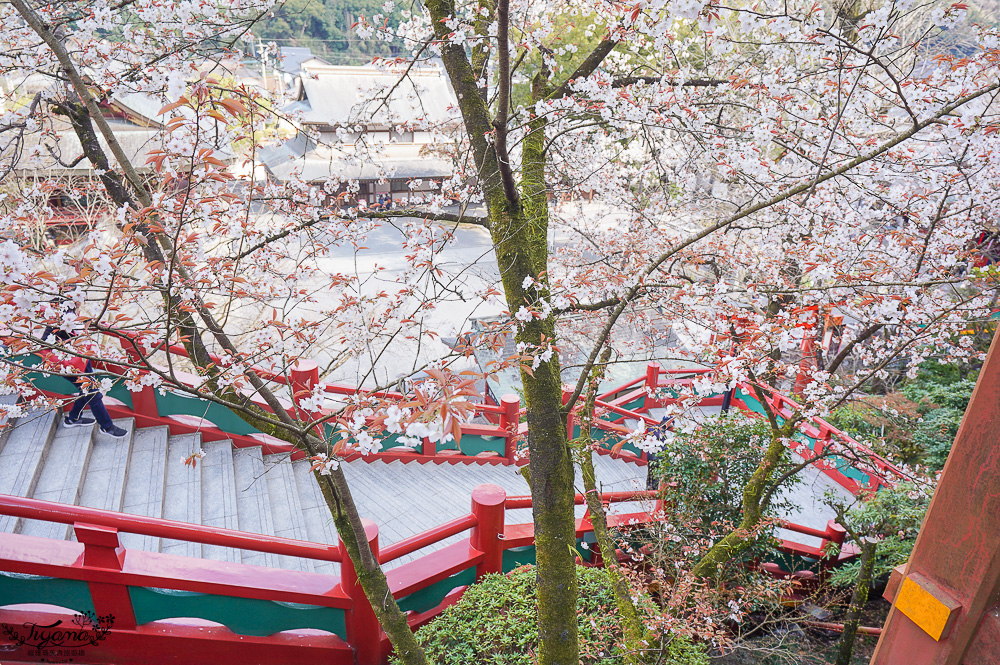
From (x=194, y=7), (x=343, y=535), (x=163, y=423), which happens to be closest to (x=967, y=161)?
(x=343, y=535)

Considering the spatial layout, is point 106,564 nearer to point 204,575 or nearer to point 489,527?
point 204,575

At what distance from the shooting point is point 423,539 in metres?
3.60

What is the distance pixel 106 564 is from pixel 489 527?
2306 millimetres

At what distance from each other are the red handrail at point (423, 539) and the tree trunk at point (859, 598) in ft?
10.1

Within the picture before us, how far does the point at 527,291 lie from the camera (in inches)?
120

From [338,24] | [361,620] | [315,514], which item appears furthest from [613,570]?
[338,24]

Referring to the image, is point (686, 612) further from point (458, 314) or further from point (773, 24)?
point (458, 314)

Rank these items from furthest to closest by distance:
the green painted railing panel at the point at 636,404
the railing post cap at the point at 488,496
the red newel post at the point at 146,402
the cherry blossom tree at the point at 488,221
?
1. the green painted railing panel at the point at 636,404
2. the red newel post at the point at 146,402
3. the railing post cap at the point at 488,496
4. the cherry blossom tree at the point at 488,221

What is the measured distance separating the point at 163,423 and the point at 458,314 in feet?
32.3

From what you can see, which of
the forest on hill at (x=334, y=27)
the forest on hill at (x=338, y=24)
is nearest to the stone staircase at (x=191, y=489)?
the forest on hill at (x=338, y=24)

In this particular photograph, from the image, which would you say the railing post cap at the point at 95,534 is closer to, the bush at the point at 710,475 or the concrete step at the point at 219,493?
the concrete step at the point at 219,493

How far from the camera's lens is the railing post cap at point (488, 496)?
12.8 ft

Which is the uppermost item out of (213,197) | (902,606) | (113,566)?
(213,197)

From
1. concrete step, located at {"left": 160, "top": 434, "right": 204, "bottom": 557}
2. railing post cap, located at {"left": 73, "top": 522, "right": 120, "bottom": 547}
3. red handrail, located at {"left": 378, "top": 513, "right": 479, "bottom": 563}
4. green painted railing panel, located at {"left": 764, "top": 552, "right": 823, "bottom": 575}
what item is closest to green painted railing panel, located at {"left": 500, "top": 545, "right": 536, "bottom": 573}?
red handrail, located at {"left": 378, "top": 513, "right": 479, "bottom": 563}
